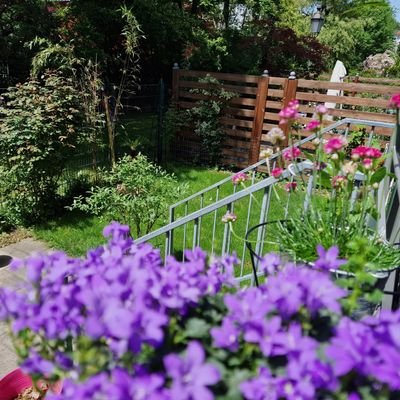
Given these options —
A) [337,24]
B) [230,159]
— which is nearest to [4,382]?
[230,159]

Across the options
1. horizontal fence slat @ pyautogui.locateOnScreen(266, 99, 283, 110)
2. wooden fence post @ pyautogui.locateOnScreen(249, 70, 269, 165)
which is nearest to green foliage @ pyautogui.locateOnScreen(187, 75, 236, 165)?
wooden fence post @ pyautogui.locateOnScreen(249, 70, 269, 165)

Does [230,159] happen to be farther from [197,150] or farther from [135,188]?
[135,188]

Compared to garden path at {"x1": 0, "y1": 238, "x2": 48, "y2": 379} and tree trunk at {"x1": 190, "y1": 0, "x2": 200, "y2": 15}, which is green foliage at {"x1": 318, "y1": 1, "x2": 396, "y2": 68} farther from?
garden path at {"x1": 0, "y1": 238, "x2": 48, "y2": 379}

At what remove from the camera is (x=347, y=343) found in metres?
0.61

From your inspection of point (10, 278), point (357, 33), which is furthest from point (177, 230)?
point (357, 33)

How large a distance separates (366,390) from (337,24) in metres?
21.6

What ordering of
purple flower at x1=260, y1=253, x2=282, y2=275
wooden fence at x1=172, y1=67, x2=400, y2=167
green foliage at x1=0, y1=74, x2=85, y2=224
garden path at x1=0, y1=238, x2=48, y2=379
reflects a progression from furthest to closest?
wooden fence at x1=172, y1=67, x2=400, y2=167, green foliage at x1=0, y1=74, x2=85, y2=224, garden path at x1=0, y1=238, x2=48, y2=379, purple flower at x1=260, y1=253, x2=282, y2=275

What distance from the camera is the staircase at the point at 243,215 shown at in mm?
1791

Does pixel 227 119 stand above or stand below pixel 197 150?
above

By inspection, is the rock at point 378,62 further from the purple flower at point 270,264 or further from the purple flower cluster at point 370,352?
the purple flower cluster at point 370,352

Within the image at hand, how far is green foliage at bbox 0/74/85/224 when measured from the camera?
3975mm

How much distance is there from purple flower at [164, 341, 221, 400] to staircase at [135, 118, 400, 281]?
0.57 metres

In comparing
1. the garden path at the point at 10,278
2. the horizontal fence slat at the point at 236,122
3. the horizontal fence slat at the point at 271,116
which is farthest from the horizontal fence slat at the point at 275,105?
the garden path at the point at 10,278

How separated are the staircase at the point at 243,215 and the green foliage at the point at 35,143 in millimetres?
1525
